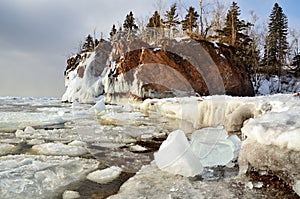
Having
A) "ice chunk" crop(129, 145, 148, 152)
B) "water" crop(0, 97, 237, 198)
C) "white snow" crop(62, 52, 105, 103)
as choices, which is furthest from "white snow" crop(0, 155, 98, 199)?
"white snow" crop(62, 52, 105, 103)

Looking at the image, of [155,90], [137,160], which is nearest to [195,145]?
[137,160]

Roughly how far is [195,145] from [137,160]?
2.58 ft

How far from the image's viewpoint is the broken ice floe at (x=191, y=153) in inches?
94.1

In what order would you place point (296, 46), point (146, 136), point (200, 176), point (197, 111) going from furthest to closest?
point (296, 46), point (197, 111), point (146, 136), point (200, 176)

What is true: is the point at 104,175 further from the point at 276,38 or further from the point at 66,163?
the point at 276,38

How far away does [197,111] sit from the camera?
784 cm

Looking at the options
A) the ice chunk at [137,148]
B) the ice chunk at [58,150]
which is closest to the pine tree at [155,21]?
the ice chunk at [137,148]

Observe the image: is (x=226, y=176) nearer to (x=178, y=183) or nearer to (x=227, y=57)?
(x=178, y=183)

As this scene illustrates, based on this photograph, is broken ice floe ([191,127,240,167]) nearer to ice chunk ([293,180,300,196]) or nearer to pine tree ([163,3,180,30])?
ice chunk ([293,180,300,196])

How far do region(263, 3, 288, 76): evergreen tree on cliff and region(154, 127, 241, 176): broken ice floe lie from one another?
27.0 metres

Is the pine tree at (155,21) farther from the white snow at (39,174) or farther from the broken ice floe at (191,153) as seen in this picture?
the white snow at (39,174)

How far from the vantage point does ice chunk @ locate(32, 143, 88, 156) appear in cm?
340

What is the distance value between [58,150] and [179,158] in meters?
1.99

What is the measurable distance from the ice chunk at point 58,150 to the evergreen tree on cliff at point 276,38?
27409 millimetres
